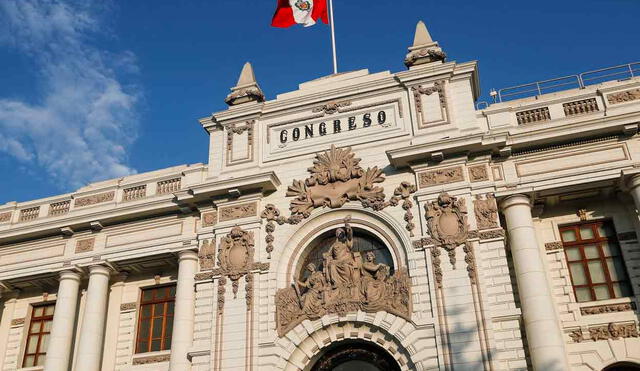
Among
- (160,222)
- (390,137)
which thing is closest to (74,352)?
(160,222)

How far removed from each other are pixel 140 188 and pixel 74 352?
6.30 meters

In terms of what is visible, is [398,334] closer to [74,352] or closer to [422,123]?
[422,123]

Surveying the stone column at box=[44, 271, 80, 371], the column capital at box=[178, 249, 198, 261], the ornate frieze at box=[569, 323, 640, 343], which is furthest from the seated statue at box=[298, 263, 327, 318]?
the stone column at box=[44, 271, 80, 371]

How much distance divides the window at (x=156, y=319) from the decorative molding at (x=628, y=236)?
14839mm

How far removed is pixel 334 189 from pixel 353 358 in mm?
5350

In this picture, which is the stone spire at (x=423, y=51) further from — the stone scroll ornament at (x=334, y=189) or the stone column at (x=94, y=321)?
the stone column at (x=94, y=321)

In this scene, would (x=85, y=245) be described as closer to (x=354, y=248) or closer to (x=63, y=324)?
(x=63, y=324)

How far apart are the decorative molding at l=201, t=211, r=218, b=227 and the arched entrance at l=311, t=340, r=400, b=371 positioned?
5.93 metres

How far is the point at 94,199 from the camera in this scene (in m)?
23.8

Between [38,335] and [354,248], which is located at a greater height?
[354,248]

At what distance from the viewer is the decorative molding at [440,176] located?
19.1 m

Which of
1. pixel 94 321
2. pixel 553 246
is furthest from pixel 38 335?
pixel 553 246

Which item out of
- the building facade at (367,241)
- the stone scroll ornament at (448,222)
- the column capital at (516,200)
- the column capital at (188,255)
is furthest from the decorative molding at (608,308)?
the column capital at (188,255)

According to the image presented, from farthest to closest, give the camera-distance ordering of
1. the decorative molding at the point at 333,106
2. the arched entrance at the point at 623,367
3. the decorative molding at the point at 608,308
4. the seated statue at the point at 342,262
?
1. the decorative molding at the point at 333,106
2. the seated statue at the point at 342,262
3. the decorative molding at the point at 608,308
4. the arched entrance at the point at 623,367
